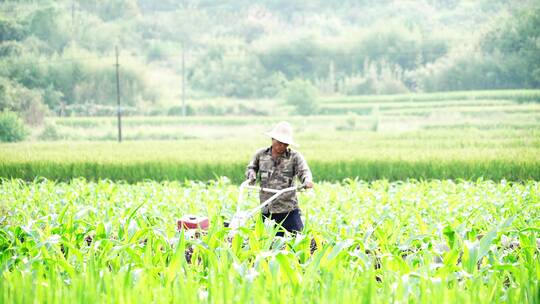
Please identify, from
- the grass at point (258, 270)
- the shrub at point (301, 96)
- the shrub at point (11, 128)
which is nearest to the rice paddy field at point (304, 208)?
the grass at point (258, 270)

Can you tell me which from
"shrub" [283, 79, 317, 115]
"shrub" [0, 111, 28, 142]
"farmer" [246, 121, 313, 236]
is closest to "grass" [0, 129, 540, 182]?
"shrub" [0, 111, 28, 142]

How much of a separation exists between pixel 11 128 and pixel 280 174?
19.7ft

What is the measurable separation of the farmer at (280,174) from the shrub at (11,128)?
5796mm

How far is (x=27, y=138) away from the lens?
336 inches

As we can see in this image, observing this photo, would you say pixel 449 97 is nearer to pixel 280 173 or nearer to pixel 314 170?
pixel 314 170

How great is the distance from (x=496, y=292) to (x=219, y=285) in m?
0.88

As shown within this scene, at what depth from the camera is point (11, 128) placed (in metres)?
8.26

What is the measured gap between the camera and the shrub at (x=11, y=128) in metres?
8.16

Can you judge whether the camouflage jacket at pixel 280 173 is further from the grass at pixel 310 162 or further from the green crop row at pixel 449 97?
the green crop row at pixel 449 97

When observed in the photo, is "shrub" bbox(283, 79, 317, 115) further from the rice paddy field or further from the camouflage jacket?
the camouflage jacket

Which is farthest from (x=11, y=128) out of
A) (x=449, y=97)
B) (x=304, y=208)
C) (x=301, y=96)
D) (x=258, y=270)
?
(x=258, y=270)

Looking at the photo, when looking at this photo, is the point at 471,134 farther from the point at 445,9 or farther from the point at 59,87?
the point at 59,87

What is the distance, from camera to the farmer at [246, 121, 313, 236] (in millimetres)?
3340

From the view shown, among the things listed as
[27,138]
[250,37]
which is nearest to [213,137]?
[250,37]
